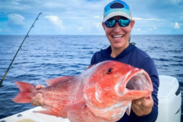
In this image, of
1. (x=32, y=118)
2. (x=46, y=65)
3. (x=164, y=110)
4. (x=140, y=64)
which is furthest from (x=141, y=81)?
(x=46, y=65)

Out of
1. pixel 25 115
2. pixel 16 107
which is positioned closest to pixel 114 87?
pixel 25 115

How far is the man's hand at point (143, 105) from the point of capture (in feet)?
4.91

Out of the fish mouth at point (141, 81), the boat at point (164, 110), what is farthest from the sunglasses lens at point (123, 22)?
the boat at point (164, 110)

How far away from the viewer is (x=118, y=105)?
4.81ft

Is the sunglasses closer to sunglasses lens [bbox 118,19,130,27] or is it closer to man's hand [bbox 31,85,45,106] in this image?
sunglasses lens [bbox 118,19,130,27]

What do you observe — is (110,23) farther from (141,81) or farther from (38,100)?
(38,100)

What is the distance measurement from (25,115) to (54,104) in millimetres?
2356

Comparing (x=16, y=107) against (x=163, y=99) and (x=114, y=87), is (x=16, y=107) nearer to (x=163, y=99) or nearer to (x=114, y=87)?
(x=163, y=99)

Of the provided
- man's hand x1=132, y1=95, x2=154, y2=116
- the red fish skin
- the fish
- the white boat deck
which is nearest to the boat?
the white boat deck

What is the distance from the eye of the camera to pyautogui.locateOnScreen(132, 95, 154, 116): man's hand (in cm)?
150

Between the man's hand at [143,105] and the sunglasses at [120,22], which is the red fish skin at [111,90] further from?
the sunglasses at [120,22]

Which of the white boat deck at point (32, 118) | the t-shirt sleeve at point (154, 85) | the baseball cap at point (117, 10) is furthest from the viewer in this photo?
the white boat deck at point (32, 118)

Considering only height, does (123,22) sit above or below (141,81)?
above

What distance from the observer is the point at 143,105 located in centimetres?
154
